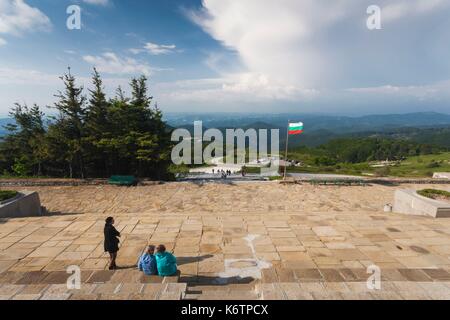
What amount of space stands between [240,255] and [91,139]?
15.5m

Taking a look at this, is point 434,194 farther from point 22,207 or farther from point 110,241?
point 22,207

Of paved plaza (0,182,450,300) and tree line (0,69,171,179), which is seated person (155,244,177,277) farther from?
tree line (0,69,171,179)

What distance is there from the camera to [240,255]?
7.14 metres

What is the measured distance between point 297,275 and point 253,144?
100 meters

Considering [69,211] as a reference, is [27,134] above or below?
above

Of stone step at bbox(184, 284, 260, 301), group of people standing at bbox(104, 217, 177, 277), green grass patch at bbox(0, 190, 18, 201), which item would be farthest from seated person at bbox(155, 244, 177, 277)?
green grass patch at bbox(0, 190, 18, 201)

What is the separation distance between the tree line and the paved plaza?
31.7ft

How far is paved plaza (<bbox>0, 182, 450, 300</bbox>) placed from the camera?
4.87 metres

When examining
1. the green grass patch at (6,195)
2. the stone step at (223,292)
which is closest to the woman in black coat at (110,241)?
the stone step at (223,292)

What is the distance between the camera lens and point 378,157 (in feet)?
341

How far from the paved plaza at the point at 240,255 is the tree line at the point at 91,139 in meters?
9.68
